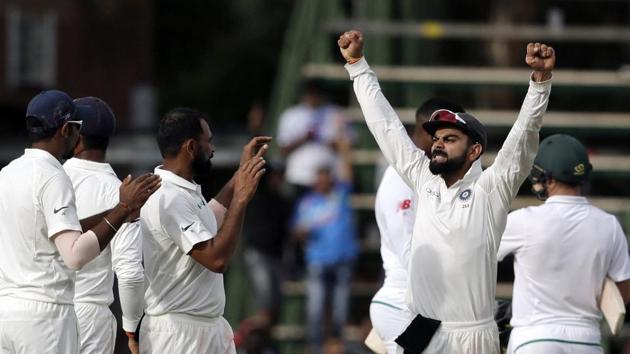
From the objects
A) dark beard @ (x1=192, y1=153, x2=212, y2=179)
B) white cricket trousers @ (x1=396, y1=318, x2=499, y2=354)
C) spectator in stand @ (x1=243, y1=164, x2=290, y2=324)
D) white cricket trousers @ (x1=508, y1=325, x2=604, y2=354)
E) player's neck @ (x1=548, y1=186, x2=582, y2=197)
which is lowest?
spectator in stand @ (x1=243, y1=164, x2=290, y2=324)

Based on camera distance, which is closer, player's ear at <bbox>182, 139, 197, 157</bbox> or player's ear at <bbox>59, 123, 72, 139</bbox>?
player's ear at <bbox>59, 123, 72, 139</bbox>

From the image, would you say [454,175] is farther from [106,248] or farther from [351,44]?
[106,248]

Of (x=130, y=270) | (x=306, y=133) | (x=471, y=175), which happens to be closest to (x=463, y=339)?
(x=471, y=175)

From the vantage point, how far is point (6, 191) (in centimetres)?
810

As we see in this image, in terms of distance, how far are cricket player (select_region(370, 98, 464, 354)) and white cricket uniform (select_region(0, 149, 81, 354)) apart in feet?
7.32

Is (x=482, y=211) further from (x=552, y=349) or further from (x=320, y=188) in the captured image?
(x=320, y=188)

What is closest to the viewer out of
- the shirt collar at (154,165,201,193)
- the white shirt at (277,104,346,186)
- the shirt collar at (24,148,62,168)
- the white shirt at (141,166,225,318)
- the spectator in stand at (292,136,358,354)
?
the shirt collar at (24,148,62,168)

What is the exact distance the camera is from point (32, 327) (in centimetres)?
800

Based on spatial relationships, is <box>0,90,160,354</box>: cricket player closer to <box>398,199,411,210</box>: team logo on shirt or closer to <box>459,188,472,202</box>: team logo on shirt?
<box>459,188,472,202</box>: team logo on shirt

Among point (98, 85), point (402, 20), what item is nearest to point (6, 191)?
point (402, 20)

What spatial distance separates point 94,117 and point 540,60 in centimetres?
254

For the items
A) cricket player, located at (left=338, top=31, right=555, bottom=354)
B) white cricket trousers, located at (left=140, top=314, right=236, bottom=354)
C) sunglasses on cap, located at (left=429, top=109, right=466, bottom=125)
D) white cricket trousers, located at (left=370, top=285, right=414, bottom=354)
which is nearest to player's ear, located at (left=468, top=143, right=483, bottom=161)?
cricket player, located at (left=338, top=31, right=555, bottom=354)

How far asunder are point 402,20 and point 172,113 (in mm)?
10795

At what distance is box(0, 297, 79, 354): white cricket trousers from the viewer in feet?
26.2
